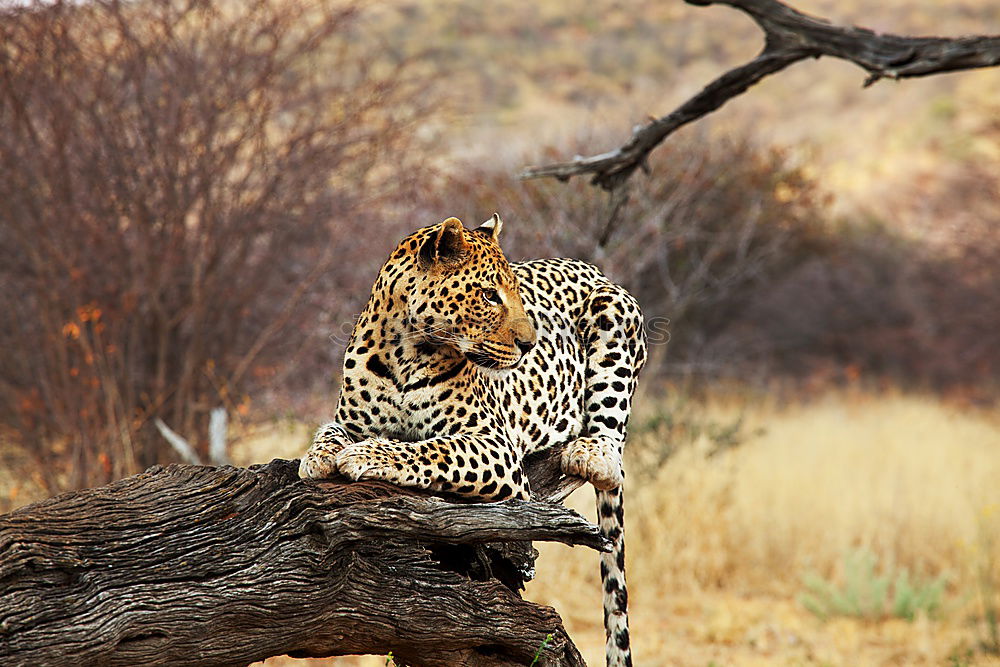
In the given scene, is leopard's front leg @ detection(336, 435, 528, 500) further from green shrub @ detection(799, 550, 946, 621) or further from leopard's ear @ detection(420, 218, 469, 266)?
Answer: green shrub @ detection(799, 550, 946, 621)

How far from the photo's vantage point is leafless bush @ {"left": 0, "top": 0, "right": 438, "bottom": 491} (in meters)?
7.45

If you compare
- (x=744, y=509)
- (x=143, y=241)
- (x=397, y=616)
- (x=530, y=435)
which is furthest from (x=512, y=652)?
(x=744, y=509)

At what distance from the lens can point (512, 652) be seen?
4312 millimetres

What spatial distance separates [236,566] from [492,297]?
124cm

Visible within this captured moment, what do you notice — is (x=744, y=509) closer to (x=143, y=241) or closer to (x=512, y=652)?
(x=143, y=241)

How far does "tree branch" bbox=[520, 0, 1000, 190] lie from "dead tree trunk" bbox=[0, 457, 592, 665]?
2698 mm

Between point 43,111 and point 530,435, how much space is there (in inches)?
195

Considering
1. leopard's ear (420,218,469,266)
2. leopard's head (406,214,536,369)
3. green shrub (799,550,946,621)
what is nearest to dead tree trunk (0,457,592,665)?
leopard's head (406,214,536,369)

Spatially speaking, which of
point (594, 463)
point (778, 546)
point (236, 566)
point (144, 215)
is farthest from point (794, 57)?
point (778, 546)

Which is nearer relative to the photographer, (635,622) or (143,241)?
(143,241)

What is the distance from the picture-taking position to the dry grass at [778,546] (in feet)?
27.5

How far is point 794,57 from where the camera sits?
617cm

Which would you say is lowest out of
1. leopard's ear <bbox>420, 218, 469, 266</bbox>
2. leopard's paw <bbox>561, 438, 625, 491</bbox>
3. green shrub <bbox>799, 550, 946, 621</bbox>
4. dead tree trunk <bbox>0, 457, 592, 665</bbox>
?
green shrub <bbox>799, 550, 946, 621</bbox>

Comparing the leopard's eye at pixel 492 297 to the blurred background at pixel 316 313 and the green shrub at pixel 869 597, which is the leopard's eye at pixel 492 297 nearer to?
the blurred background at pixel 316 313
